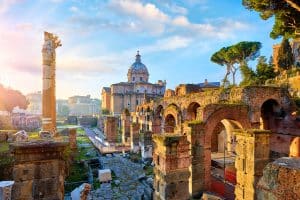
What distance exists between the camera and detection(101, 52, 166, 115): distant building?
59.0m

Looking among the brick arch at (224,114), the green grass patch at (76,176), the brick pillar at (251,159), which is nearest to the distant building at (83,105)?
the green grass patch at (76,176)

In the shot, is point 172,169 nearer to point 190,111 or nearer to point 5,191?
point 5,191

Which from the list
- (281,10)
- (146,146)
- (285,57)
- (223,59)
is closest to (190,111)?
(146,146)

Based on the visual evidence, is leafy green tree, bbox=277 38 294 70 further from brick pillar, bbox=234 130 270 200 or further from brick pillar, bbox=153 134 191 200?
brick pillar, bbox=153 134 191 200

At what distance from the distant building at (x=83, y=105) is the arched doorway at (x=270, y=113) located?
332 ft

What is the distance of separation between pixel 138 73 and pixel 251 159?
56585mm

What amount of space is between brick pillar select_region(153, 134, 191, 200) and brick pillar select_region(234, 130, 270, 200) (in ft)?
7.63

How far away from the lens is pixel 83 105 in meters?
120

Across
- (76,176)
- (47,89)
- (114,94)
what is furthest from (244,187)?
(114,94)

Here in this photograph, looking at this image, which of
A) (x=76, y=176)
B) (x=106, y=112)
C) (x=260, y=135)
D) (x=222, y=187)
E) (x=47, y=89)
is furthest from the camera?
(x=106, y=112)

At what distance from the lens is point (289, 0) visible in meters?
11.7

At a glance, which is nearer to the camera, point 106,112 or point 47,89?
point 47,89

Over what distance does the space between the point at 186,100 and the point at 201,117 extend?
265 inches

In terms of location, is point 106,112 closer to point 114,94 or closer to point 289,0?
point 114,94
